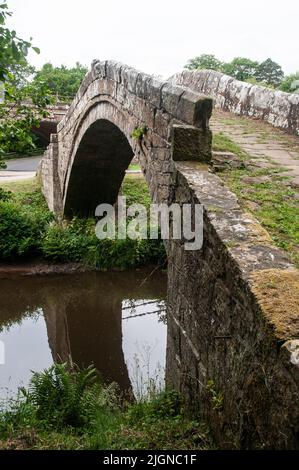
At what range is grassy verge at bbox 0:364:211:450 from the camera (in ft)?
10.5

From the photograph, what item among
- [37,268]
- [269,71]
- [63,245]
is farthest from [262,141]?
[269,71]

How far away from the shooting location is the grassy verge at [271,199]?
3457 millimetres

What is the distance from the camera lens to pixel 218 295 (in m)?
3.23

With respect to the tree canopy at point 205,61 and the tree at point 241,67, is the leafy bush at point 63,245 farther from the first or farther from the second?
the tree canopy at point 205,61

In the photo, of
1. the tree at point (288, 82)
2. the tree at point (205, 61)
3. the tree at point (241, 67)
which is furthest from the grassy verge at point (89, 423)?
the tree at point (205, 61)

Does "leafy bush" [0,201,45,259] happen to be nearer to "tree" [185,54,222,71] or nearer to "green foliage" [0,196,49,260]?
"green foliage" [0,196,49,260]

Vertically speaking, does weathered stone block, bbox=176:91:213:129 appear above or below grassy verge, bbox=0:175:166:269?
above

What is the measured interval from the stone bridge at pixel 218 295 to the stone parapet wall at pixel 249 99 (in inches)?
89.2

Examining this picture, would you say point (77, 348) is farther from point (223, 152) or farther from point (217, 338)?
point (217, 338)

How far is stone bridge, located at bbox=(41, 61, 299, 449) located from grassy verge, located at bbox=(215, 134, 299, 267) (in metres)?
0.23

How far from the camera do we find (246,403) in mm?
→ 2607

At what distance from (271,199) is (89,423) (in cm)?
255

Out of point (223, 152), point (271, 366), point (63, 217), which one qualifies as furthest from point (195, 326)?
point (63, 217)

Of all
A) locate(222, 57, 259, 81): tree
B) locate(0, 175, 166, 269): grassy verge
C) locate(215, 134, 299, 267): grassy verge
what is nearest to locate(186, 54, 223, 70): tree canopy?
locate(222, 57, 259, 81): tree
